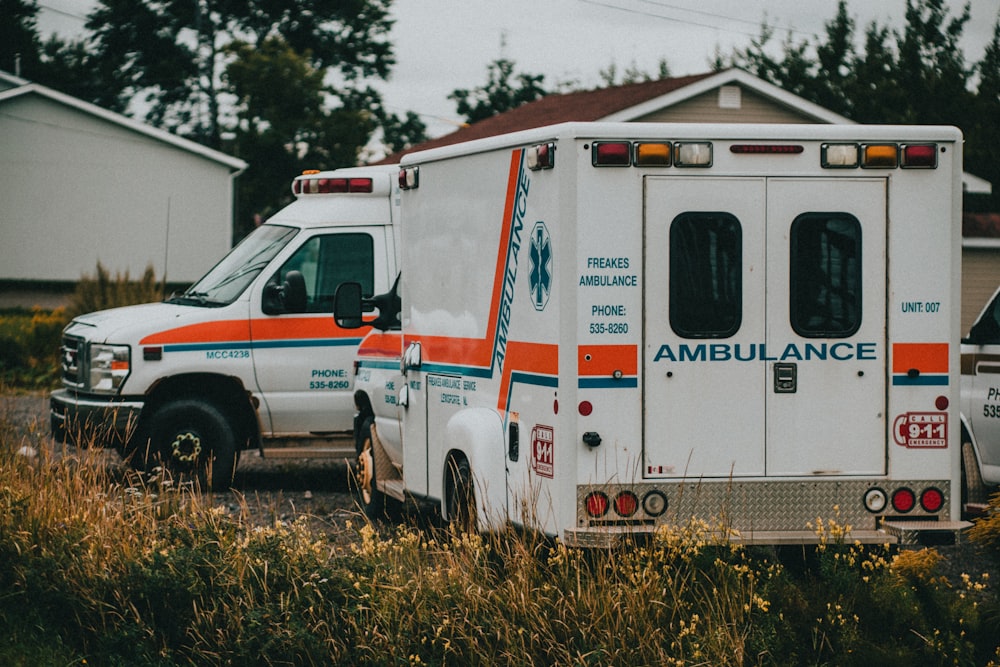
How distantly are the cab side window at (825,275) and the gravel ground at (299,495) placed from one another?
2.46m

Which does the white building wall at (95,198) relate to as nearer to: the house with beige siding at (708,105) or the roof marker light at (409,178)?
the house with beige siding at (708,105)

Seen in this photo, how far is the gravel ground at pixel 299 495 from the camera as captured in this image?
9195mm

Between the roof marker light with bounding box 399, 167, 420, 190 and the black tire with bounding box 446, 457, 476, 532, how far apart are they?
1887 mm

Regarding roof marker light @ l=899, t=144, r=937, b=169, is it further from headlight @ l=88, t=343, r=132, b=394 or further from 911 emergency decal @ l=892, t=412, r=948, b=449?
headlight @ l=88, t=343, r=132, b=394

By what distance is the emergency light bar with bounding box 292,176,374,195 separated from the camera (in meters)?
12.0

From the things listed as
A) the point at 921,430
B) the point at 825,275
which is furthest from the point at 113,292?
the point at 921,430

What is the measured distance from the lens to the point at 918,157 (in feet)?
23.4

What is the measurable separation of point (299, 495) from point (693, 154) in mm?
6202

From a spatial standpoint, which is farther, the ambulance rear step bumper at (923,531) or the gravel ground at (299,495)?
the gravel ground at (299,495)

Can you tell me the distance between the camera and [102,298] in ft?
69.2

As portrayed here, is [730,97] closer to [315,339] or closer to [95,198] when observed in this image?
[315,339]

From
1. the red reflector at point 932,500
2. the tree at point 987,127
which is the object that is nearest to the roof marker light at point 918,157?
the red reflector at point 932,500

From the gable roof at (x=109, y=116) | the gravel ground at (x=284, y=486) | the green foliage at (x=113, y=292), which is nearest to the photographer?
the gravel ground at (x=284, y=486)

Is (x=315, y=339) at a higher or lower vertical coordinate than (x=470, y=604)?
higher
